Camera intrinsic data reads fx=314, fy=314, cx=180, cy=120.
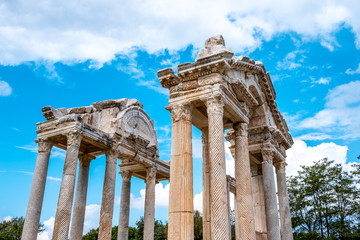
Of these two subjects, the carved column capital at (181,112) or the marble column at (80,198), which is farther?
the marble column at (80,198)

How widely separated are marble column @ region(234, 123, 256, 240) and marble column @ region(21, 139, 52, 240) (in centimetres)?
1294

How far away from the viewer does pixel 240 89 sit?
1600cm

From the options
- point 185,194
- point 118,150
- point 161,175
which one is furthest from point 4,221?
point 185,194

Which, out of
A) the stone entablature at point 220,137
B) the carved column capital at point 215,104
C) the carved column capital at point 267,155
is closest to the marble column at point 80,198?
the stone entablature at point 220,137

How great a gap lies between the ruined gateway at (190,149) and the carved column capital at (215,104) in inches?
1.7

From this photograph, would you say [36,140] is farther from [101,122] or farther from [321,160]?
[321,160]

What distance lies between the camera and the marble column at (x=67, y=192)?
1862cm

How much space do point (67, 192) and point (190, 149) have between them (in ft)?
32.4

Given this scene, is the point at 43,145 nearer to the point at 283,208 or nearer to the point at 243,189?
the point at 243,189

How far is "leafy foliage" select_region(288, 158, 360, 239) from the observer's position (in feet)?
107

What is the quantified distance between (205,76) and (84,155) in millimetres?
14487

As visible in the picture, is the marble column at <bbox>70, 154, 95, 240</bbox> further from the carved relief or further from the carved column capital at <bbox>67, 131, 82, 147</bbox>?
the carved column capital at <bbox>67, 131, 82, 147</bbox>

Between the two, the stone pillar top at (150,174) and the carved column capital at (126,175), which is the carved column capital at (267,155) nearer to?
the stone pillar top at (150,174)

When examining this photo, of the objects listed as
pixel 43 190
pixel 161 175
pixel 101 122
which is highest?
pixel 101 122
